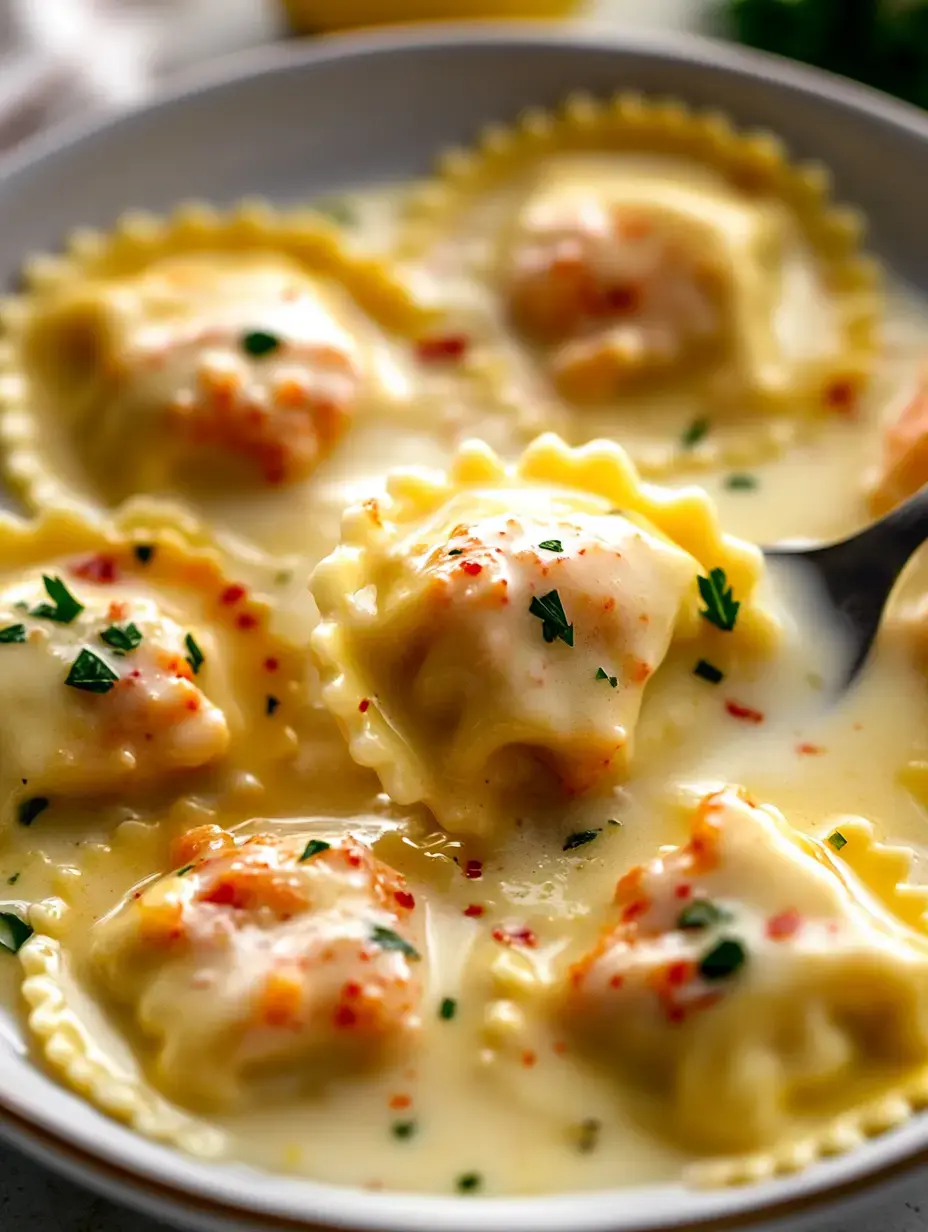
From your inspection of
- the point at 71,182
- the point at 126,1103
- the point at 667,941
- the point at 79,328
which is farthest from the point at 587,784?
the point at 71,182

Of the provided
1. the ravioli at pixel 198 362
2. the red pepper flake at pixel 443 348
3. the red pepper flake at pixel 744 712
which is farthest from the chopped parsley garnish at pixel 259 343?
the red pepper flake at pixel 744 712

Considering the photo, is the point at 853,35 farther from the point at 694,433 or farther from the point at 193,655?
the point at 193,655

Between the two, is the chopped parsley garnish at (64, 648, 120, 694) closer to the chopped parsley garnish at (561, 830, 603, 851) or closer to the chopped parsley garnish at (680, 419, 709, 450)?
the chopped parsley garnish at (561, 830, 603, 851)

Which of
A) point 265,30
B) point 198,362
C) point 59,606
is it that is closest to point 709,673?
point 59,606

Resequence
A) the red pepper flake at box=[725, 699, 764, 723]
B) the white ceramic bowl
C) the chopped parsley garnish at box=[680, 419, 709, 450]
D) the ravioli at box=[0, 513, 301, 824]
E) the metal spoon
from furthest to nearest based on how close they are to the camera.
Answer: the white ceramic bowl, the chopped parsley garnish at box=[680, 419, 709, 450], the metal spoon, the red pepper flake at box=[725, 699, 764, 723], the ravioli at box=[0, 513, 301, 824]

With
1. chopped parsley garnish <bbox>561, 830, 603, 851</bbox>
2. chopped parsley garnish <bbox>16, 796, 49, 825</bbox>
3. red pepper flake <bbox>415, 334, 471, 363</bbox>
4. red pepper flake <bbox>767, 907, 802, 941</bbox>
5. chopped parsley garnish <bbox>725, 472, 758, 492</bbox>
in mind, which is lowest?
chopped parsley garnish <bbox>16, 796, 49, 825</bbox>

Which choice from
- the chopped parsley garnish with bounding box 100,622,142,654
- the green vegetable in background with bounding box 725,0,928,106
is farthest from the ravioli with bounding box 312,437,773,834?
the green vegetable in background with bounding box 725,0,928,106

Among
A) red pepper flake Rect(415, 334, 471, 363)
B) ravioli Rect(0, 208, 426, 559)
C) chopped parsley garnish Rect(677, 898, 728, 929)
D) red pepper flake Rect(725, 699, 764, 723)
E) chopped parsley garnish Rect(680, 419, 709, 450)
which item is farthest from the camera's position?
red pepper flake Rect(415, 334, 471, 363)
